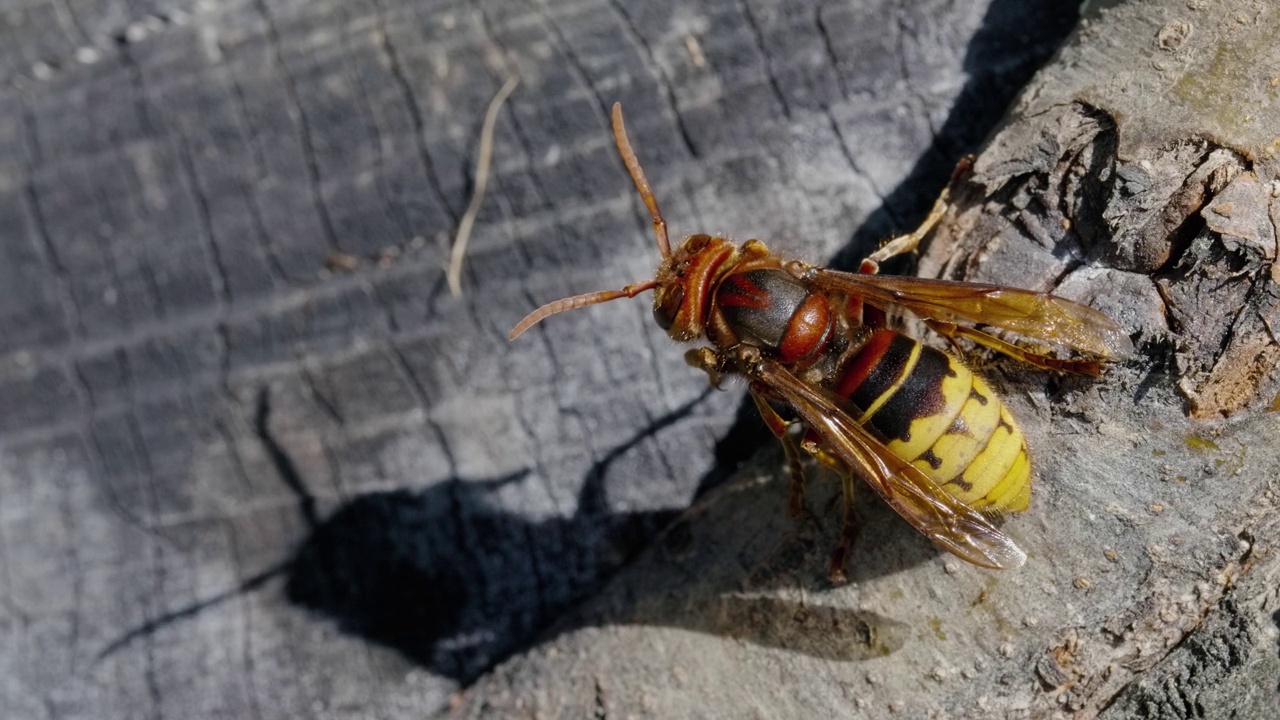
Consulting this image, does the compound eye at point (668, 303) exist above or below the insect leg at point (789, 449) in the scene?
above

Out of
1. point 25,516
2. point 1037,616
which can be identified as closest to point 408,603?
point 25,516

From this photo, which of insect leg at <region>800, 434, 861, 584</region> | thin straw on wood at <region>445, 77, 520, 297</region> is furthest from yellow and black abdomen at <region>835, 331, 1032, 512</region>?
thin straw on wood at <region>445, 77, 520, 297</region>

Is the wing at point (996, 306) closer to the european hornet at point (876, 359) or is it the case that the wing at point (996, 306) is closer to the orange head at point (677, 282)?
the european hornet at point (876, 359)

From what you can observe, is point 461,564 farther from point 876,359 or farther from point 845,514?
point 876,359

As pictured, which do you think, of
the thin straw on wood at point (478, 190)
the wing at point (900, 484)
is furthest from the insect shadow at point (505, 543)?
the thin straw on wood at point (478, 190)

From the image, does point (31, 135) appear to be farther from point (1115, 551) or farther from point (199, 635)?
point (1115, 551)

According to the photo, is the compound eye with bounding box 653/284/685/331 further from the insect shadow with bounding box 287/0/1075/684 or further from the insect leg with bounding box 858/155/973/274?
the insect leg with bounding box 858/155/973/274

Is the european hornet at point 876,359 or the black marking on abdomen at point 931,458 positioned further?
the black marking on abdomen at point 931,458
